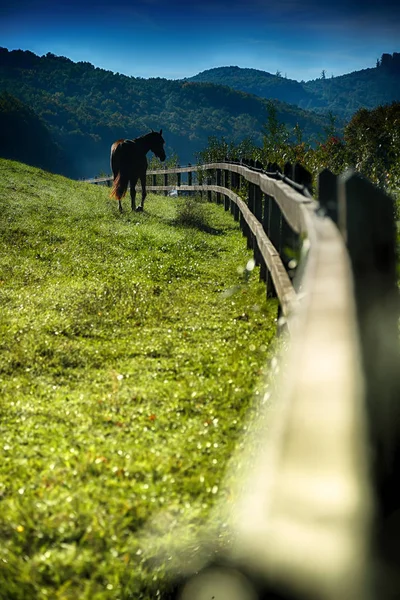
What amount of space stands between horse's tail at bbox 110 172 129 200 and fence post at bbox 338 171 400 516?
1429 cm

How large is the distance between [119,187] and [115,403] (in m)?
12.0

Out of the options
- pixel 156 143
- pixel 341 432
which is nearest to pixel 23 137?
pixel 156 143

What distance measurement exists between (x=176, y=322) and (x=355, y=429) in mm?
5069

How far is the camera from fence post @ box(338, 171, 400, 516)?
1.52 m

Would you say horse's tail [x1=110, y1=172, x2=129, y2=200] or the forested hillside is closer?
horse's tail [x1=110, y1=172, x2=129, y2=200]

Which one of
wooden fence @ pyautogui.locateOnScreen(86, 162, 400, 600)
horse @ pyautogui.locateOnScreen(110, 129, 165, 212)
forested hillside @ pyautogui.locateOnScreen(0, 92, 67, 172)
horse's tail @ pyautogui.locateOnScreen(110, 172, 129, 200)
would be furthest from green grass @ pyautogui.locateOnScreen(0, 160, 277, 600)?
forested hillside @ pyautogui.locateOnScreen(0, 92, 67, 172)

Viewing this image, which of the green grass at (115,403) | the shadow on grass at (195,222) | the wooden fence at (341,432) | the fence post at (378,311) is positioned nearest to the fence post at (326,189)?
the wooden fence at (341,432)

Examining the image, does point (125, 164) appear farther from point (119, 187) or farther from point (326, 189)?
point (326, 189)

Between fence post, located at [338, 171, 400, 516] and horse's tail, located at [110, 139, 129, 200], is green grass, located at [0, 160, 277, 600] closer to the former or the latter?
fence post, located at [338, 171, 400, 516]

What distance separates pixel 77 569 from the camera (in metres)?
2.61

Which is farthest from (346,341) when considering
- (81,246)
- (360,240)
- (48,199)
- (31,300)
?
(48,199)

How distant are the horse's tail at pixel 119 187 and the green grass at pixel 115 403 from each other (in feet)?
18.9

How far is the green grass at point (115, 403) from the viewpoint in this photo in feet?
8.95

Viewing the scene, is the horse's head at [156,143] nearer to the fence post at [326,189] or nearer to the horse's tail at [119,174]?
the horse's tail at [119,174]
